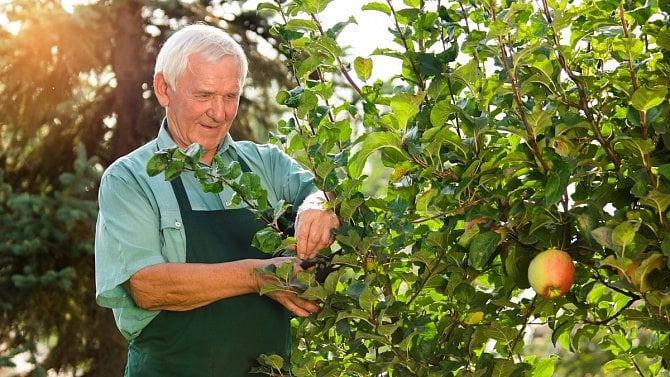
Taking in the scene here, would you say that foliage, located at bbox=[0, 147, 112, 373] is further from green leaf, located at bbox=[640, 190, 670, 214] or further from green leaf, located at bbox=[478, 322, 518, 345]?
green leaf, located at bbox=[640, 190, 670, 214]

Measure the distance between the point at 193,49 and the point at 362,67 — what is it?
2.09ft

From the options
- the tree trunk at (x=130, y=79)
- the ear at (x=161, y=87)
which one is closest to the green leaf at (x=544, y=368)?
the ear at (x=161, y=87)

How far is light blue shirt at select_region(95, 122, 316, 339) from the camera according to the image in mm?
2121

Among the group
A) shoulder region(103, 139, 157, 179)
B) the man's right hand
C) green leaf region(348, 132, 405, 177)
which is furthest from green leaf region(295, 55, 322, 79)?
shoulder region(103, 139, 157, 179)

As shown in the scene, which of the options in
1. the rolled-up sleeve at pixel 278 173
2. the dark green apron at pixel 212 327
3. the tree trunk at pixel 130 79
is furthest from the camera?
the tree trunk at pixel 130 79

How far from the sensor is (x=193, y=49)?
228cm

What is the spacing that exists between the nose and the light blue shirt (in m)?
0.16

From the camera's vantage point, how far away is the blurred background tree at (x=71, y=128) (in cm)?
667

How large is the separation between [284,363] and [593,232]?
0.86 meters

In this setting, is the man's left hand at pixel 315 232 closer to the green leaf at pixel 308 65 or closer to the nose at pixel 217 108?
the green leaf at pixel 308 65

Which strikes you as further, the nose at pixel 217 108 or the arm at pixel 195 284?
the nose at pixel 217 108

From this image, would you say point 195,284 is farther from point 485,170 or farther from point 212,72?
point 485,170

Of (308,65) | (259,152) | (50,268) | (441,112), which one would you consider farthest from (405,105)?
(50,268)

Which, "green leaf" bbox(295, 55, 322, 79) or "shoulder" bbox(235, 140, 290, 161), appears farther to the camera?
"shoulder" bbox(235, 140, 290, 161)
